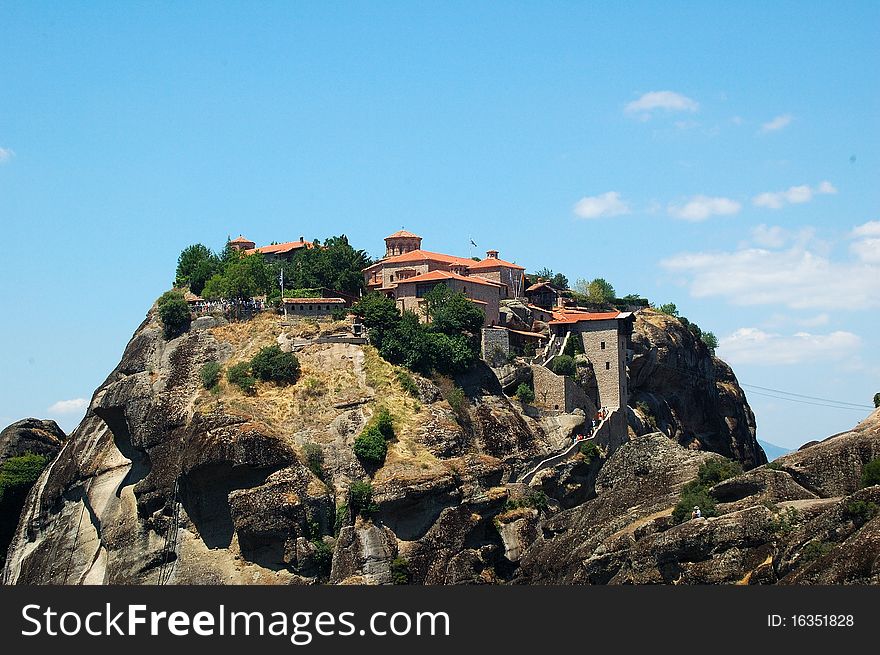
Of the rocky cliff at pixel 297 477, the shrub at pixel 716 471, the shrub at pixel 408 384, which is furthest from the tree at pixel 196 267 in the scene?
the shrub at pixel 716 471

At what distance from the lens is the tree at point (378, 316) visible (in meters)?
121

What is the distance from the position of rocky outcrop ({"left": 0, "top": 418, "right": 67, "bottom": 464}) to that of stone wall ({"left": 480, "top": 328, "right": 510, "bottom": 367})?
47582 millimetres

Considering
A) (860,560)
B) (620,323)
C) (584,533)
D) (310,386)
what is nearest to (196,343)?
(310,386)

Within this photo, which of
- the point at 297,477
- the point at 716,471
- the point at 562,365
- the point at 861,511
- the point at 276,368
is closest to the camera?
the point at 861,511

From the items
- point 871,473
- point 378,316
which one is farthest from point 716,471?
point 378,316

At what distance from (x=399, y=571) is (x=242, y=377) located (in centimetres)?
2336

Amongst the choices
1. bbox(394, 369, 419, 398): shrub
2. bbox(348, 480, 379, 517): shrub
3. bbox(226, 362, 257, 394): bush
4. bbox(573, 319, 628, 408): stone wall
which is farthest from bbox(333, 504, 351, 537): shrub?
bbox(573, 319, 628, 408): stone wall

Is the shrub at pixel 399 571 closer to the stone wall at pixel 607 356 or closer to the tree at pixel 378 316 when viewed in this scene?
the tree at pixel 378 316

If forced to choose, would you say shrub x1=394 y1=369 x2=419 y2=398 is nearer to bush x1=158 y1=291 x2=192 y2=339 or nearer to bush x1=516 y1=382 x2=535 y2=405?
bush x1=516 y1=382 x2=535 y2=405

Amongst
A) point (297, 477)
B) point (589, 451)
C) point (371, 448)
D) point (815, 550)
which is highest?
point (371, 448)

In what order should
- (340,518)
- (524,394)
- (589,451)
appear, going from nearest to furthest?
(340,518) < (589,451) < (524,394)

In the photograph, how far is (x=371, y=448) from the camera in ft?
360

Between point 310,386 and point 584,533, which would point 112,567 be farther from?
point 584,533

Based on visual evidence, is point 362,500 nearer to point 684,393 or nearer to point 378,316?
point 378,316
